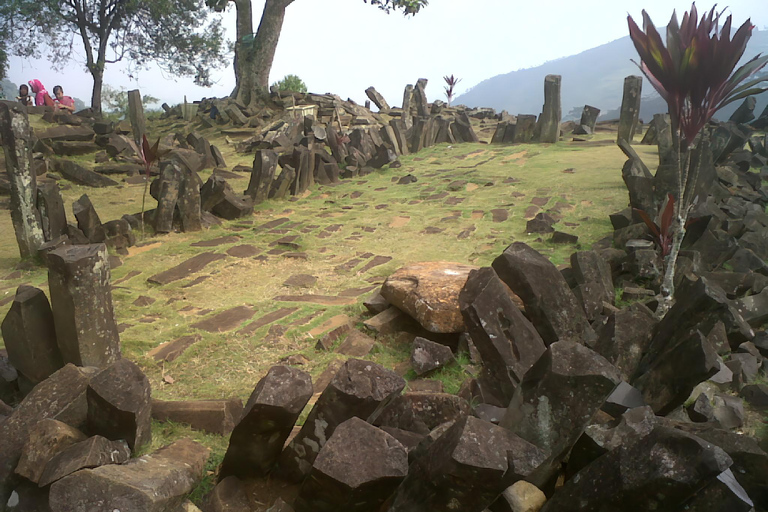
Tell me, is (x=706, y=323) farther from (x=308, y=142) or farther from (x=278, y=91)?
(x=278, y=91)

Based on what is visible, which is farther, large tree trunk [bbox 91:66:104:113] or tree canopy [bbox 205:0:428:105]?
large tree trunk [bbox 91:66:104:113]

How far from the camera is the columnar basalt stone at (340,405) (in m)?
2.09

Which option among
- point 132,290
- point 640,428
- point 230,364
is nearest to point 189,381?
point 230,364

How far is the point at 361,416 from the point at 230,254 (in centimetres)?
400

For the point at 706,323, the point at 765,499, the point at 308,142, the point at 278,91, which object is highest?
the point at 278,91

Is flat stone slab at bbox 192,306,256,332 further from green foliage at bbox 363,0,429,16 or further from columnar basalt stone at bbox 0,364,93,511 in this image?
green foliage at bbox 363,0,429,16

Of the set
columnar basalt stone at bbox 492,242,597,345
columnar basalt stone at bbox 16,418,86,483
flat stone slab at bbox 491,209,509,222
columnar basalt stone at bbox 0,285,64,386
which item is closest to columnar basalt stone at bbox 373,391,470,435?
columnar basalt stone at bbox 492,242,597,345

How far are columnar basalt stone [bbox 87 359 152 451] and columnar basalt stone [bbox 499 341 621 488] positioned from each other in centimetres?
155

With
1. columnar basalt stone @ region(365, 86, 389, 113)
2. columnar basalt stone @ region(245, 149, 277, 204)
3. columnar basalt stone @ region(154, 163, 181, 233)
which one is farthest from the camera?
columnar basalt stone @ region(365, 86, 389, 113)

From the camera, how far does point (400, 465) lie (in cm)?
172

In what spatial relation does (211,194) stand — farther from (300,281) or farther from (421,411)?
(421,411)

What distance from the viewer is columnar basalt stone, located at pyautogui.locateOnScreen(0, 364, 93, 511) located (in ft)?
6.61

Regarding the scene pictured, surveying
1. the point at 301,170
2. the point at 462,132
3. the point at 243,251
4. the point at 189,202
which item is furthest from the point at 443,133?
the point at 243,251

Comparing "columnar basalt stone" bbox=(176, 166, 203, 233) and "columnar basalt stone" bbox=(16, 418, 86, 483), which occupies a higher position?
"columnar basalt stone" bbox=(176, 166, 203, 233)
